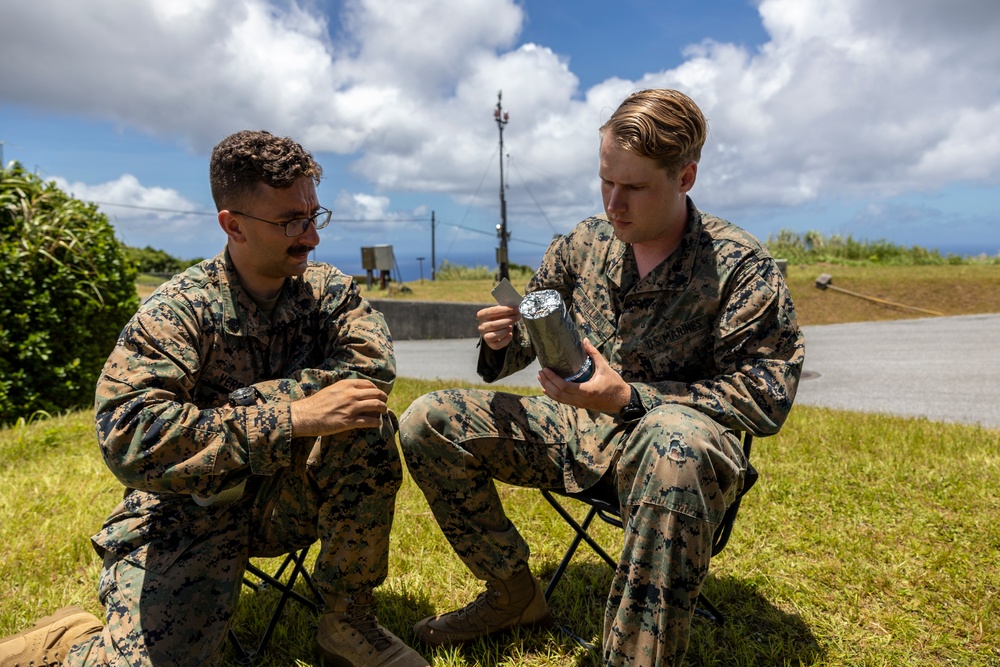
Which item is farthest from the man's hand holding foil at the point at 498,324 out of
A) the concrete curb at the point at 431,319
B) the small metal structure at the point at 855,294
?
the small metal structure at the point at 855,294

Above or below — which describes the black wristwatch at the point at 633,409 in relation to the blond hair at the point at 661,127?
below

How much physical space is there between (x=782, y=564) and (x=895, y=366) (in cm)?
678

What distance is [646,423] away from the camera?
7.09 ft

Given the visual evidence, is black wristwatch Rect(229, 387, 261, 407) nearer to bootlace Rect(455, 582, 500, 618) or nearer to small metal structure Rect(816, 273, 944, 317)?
bootlace Rect(455, 582, 500, 618)

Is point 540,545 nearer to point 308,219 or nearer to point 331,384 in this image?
point 331,384

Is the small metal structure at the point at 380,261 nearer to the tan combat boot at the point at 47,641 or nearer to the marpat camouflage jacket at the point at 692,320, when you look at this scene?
the marpat camouflage jacket at the point at 692,320

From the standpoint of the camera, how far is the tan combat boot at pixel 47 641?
239cm

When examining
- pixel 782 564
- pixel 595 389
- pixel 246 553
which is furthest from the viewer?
pixel 782 564

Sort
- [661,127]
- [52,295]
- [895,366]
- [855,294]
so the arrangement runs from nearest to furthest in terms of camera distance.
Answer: [661,127]
[52,295]
[895,366]
[855,294]

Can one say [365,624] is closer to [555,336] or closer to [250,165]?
[555,336]

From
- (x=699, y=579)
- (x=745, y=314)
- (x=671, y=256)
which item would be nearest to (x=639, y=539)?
(x=699, y=579)

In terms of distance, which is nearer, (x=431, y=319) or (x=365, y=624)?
(x=365, y=624)

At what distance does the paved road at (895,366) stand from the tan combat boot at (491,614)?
15.8 feet

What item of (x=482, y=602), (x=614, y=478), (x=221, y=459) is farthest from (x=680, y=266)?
(x=221, y=459)
